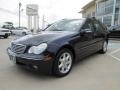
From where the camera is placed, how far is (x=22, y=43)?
364cm

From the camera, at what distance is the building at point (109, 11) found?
2370 cm

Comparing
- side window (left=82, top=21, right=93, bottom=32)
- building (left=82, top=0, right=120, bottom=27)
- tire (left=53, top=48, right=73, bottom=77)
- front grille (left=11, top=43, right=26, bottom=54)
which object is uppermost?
building (left=82, top=0, right=120, bottom=27)

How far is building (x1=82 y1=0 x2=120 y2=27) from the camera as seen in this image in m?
23.7

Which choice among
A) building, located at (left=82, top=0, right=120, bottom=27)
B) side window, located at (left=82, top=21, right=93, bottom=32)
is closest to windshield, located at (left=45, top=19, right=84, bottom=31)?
side window, located at (left=82, top=21, right=93, bottom=32)

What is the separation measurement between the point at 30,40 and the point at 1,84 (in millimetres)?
1208

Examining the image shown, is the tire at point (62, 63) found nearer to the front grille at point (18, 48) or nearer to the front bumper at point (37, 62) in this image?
the front bumper at point (37, 62)

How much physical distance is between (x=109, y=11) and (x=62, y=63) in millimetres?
24629

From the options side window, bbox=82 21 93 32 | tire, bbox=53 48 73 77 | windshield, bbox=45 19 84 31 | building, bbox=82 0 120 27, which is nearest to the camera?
tire, bbox=53 48 73 77

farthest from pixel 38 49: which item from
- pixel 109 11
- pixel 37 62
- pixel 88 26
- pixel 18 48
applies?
pixel 109 11

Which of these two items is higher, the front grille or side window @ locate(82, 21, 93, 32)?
side window @ locate(82, 21, 93, 32)

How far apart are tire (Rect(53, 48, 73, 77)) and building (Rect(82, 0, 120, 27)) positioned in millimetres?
21003

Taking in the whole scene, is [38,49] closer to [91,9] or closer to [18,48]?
[18,48]

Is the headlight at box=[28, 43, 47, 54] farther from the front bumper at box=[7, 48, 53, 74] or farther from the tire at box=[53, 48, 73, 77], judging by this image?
the tire at box=[53, 48, 73, 77]

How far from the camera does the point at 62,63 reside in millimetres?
3721
